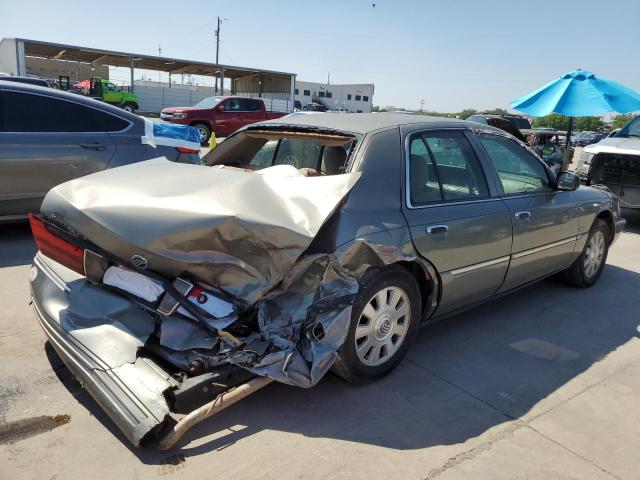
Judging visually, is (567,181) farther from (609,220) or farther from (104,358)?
(104,358)

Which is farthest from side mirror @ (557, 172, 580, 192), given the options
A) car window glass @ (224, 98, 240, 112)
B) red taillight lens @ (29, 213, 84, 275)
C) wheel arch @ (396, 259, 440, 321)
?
car window glass @ (224, 98, 240, 112)

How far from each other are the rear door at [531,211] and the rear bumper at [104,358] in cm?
280

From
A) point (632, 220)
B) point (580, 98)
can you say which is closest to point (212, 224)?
point (580, 98)

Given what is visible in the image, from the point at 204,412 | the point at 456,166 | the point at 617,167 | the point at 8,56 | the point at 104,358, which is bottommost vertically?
the point at 204,412

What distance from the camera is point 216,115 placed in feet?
66.8

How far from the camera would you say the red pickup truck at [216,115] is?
20.1 metres

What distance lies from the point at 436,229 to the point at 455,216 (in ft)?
0.83

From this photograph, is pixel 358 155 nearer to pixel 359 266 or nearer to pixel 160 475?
pixel 359 266

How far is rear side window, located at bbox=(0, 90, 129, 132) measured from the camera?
5.34 metres

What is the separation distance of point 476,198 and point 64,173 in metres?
4.39

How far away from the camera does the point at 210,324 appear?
2572 millimetres

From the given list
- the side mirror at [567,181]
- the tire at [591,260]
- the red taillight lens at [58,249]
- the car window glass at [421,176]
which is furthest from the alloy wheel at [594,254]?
the red taillight lens at [58,249]

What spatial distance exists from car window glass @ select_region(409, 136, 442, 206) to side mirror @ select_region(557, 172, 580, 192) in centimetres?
160

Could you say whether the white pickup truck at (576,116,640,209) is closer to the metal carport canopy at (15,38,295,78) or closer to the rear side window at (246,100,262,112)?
the rear side window at (246,100,262,112)
